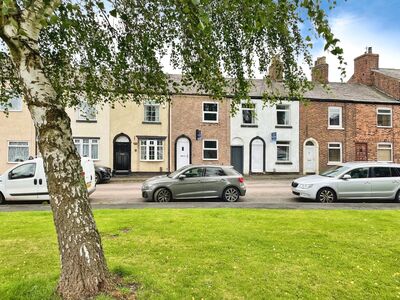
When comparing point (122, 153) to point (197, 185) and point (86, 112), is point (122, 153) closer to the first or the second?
point (197, 185)

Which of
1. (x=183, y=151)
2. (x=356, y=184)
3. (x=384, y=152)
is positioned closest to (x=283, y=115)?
(x=183, y=151)

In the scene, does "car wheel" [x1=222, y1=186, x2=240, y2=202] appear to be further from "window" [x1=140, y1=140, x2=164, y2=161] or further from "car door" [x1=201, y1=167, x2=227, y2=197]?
"window" [x1=140, y1=140, x2=164, y2=161]

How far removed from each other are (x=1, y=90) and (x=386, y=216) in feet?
34.0

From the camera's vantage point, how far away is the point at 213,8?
5.30 m

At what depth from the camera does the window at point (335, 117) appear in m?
27.8

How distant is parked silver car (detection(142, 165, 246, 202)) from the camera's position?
13148mm

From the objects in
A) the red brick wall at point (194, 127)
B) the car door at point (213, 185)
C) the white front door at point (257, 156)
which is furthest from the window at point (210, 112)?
the car door at point (213, 185)

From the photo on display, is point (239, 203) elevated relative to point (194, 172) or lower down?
lower down

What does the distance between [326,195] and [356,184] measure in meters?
1.32

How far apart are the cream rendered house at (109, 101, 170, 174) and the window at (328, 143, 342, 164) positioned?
13.4 m

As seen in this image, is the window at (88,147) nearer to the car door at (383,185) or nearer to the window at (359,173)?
the window at (359,173)

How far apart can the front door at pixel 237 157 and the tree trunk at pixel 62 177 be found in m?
23.2

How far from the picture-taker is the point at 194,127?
85.5 ft

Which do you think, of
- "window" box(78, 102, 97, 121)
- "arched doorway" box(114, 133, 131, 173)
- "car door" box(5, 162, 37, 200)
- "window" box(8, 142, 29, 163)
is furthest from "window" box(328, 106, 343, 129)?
"window" box(8, 142, 29, 163)
